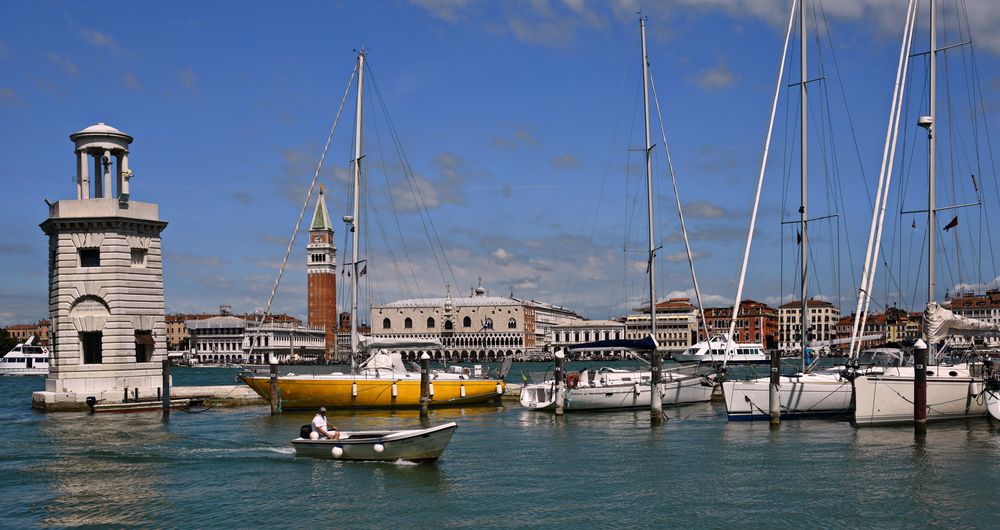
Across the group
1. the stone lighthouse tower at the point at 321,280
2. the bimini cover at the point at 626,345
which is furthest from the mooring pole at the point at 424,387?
the stone lighthouse tower at the point at 321,280

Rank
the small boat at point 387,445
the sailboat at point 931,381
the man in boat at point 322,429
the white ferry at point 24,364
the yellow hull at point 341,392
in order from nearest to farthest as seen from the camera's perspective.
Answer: the small boat at point 387,445 < the man in boat at point 322,429 < the sailboat at point 931,381 < the yellow hull at point 341,392 < the white ferry at point 24,364

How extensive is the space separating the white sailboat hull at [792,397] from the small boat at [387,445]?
1179 cm

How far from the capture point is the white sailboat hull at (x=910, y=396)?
31453 mm

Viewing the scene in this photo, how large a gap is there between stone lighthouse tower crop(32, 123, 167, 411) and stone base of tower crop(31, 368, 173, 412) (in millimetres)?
41

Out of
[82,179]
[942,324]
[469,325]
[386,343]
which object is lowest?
[469,325]

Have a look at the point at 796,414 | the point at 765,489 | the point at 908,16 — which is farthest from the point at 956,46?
the point at 765,489

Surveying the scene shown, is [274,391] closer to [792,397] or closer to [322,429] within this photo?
[322,429]

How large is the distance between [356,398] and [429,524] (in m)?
20.6

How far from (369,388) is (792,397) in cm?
1676

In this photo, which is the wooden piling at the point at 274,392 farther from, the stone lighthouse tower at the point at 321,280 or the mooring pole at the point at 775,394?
the stone lighthouse tower at the point at 321,280

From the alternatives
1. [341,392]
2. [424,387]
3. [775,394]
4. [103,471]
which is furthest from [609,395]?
[103,471]

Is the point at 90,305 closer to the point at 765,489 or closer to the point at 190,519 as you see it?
the point at 190,519

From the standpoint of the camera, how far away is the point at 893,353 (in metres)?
36.3

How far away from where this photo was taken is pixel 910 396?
31.6 metres
